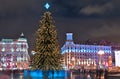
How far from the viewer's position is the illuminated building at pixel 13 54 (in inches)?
5364

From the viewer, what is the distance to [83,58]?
152375mm

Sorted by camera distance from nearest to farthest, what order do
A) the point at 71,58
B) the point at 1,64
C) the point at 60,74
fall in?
the point at 60,74
the point at 1,64
the point at 71,58

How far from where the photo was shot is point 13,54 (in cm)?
14150

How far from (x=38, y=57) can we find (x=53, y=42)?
5.42ft

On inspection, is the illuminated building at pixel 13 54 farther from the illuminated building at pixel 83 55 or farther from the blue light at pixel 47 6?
the blue light at pixel 47 6

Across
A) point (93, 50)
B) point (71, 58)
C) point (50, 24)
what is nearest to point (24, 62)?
point (71, 58)

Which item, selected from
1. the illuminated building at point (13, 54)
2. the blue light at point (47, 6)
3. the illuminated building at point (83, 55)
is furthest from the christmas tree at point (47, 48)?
the illuminated building at point (83, 55)

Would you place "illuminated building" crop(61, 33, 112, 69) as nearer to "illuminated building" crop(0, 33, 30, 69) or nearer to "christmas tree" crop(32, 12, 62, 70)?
"illuminated building" crop(0, 33, 30, 69)

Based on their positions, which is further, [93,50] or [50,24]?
[93,50]

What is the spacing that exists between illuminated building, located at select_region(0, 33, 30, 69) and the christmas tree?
109533 millimetres

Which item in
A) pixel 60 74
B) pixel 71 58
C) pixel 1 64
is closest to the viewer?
pixel 60 74

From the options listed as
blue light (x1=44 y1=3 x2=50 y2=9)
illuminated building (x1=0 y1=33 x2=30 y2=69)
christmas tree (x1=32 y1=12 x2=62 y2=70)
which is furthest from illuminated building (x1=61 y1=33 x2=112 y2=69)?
christmas tree (x1=32 y1=12 x2=62 y2=70)

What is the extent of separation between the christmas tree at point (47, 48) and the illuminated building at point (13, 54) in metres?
110

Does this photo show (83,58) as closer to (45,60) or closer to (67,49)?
(67,49)
